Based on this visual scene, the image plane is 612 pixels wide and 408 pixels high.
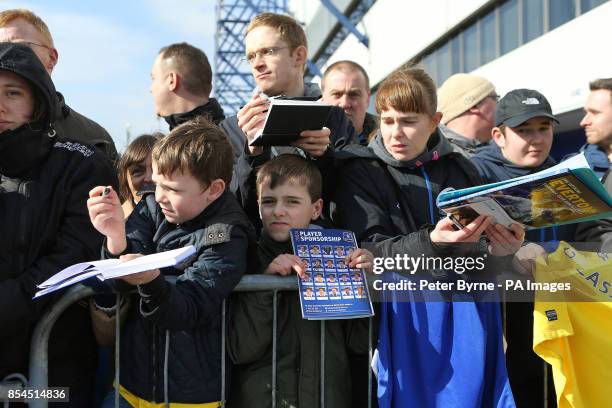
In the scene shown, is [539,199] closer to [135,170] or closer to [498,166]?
[498,166]

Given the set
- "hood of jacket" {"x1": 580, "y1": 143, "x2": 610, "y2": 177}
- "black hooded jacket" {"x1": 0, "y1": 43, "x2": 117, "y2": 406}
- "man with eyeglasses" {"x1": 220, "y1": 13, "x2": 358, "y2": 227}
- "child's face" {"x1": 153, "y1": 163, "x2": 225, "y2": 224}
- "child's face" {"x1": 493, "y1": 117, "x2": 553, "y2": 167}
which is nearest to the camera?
"black hooded jacket" {"x1": 0, "y1": 43, "x2": 117, "y2": 406}

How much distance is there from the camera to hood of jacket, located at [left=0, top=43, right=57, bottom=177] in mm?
2602

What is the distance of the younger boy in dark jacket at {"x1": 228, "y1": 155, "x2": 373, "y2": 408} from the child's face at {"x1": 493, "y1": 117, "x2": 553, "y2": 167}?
1.32m

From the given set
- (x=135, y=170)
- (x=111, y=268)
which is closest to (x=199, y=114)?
(x=135, y=170)

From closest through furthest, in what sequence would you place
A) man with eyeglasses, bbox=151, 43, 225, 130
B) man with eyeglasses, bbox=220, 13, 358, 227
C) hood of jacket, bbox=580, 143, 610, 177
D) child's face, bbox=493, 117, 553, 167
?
1. man with eyeglasses, bbox=220, 13, 358, 227
2. child's face, bbox=493, 117, 553, 167
3. man with eyeglasses, bbox=151, 43, 225, 130
4. hood of jacket, bbox=580, 143, 610, 177

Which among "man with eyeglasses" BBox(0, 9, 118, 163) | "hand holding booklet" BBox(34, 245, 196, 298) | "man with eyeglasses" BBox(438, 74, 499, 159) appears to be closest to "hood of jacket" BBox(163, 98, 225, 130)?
"man with eyeglasses" BBox(0, 9, 118, 163)

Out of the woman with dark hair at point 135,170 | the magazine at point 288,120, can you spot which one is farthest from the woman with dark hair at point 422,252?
the woman with dark hair at point 135,170

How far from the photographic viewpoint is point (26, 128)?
2.64 metres

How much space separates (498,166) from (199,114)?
190 centimetres

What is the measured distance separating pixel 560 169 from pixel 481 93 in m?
2.96

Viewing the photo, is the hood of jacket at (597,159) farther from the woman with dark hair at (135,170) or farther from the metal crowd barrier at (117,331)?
the woman with dark hair at (135,170)

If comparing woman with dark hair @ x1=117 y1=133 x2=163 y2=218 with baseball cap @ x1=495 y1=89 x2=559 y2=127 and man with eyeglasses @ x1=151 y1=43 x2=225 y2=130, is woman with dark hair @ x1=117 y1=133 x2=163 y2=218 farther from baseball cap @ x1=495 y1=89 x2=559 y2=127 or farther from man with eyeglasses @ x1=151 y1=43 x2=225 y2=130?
baseball cap @ x1=495 y1=89 x2=559 y2=127

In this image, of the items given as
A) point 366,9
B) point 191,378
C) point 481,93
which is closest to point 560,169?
point 191,378

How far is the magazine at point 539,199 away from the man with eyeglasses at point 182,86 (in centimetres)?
234
